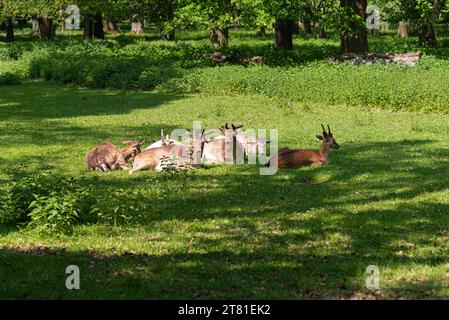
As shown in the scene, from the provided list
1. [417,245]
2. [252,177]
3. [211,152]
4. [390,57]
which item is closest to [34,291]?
[417,245]

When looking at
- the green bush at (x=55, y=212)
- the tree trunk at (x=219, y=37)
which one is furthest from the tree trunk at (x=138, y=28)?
the green bush at (x=55, y=212)

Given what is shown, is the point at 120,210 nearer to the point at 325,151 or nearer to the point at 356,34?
the point at 325,151

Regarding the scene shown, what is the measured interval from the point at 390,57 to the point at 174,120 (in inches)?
479

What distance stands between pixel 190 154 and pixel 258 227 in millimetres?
4871

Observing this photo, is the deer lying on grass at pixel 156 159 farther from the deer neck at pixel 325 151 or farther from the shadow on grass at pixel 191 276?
the shadow on grass at pixel 191 276

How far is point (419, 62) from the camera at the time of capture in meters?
29.9

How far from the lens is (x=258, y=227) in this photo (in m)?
11.6

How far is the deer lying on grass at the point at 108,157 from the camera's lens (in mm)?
15945

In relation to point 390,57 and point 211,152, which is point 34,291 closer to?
point 211,152

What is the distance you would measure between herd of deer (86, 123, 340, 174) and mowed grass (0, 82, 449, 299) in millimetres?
294

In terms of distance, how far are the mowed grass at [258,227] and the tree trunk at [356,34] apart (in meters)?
12.2

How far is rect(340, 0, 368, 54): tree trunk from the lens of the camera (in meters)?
33.8

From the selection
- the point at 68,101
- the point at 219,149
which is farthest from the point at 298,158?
the point at 68,101
